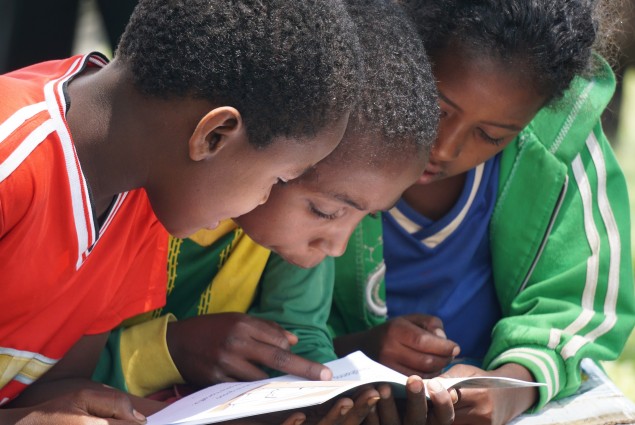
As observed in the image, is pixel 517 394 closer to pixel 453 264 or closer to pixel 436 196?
pixel 453 264

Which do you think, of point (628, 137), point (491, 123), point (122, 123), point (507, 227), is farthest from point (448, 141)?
point (628, 137)

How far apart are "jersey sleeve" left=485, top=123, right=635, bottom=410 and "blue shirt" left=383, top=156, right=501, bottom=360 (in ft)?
0.27

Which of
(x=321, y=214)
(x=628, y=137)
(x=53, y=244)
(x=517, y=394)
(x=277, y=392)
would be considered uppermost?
(x=53, y=244)

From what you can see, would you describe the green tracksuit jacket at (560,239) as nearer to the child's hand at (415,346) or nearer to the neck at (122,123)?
the child's hand at (415,346)

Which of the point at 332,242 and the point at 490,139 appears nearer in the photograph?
the point at 332,242

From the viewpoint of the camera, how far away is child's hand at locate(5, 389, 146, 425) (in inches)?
55.1

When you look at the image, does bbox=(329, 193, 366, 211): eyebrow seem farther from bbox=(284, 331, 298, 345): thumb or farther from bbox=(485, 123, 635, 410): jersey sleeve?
bbox=(485, 123, 635, 410): jersey sleeve

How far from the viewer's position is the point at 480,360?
211cm

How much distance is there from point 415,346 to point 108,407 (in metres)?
0.63

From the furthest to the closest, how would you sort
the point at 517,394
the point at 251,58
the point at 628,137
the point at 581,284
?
the point at 628,137, the point at 581,284, the point at 517,394, the point at 251,58

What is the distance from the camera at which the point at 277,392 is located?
1.51 meters

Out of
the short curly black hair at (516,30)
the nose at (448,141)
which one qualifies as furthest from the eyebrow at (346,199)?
the short curly black hair at (516,30)

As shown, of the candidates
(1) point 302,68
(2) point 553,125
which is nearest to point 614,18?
(2) point 553,125

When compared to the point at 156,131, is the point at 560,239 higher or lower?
lower
